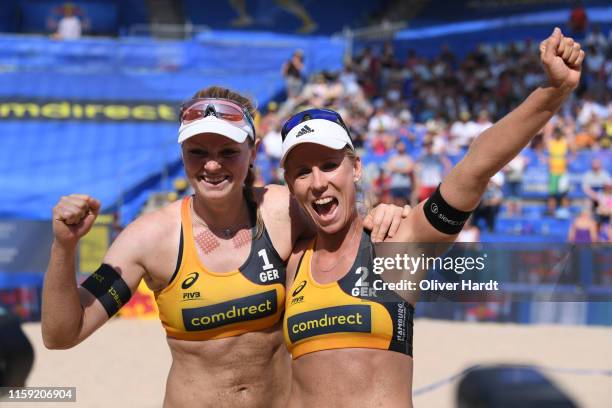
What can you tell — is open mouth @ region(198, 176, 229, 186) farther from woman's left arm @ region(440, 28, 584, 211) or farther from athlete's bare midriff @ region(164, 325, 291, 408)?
woman's left arm @ region(440, 28, 584, 211)

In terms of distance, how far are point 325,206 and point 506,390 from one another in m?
0.98

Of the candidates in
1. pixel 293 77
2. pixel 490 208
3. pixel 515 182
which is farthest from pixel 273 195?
pixel 293 77

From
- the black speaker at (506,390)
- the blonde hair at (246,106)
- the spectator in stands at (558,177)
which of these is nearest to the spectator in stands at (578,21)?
the spectator in stands at (558,177)

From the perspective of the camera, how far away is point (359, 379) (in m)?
2.60

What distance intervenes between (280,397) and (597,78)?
47.2ft

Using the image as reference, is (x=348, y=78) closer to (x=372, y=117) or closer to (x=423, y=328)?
(x=372, y=117)

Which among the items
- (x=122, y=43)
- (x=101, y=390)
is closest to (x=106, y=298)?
(x=101, y=390)

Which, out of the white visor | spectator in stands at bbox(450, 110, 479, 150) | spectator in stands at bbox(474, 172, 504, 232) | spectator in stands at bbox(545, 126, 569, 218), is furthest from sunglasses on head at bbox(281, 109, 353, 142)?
spectator in stands at bbox(450, 110, 479, 150)

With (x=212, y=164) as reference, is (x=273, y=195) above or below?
above

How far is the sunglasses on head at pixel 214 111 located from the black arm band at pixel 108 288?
0.66 metres

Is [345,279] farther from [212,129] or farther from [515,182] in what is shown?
[515,182]

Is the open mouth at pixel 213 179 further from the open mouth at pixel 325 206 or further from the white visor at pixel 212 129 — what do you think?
the open mouth at pixel 325 206

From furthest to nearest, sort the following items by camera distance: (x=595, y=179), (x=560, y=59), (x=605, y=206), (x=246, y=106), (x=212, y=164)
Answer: (x=595, y=179) → (x=605, y=206) → (x=246, y=106) → (x=212, y=164) → (x=560, y=59)

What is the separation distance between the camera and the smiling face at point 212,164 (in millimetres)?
3008
